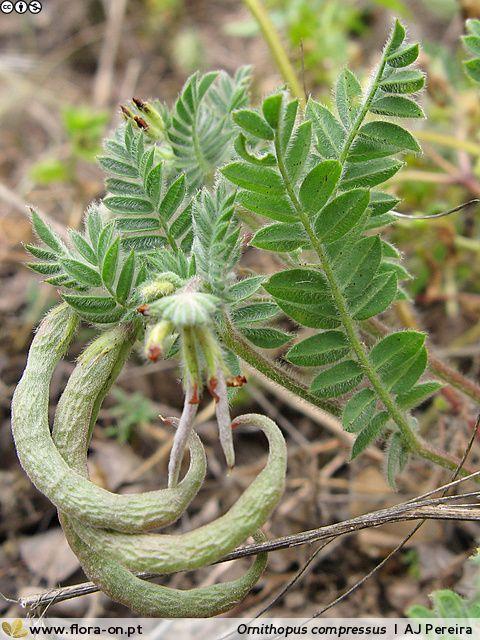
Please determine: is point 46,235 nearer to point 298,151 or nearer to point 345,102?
point 298,151

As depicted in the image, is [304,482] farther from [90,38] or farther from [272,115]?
[90,38]

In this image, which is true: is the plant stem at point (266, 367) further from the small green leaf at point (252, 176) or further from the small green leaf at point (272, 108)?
the small green leaf at point (272, 108)

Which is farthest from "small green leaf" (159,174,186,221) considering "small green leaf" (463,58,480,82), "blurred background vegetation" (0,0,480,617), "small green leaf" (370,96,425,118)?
"blurred background vegetation" (0,0,480,617)

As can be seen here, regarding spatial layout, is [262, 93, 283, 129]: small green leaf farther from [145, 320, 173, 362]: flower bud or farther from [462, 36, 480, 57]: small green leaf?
[462, 36, 480, 57]: small green leaf

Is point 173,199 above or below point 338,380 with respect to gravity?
above

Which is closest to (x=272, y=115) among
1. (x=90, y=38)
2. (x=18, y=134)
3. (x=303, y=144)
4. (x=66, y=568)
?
(x=303, y=144)

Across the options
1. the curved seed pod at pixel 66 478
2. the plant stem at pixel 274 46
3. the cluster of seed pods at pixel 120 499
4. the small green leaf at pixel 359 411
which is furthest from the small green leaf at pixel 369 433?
the plant stem at pixel 274 46

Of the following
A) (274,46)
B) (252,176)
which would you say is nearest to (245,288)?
(252,176)
